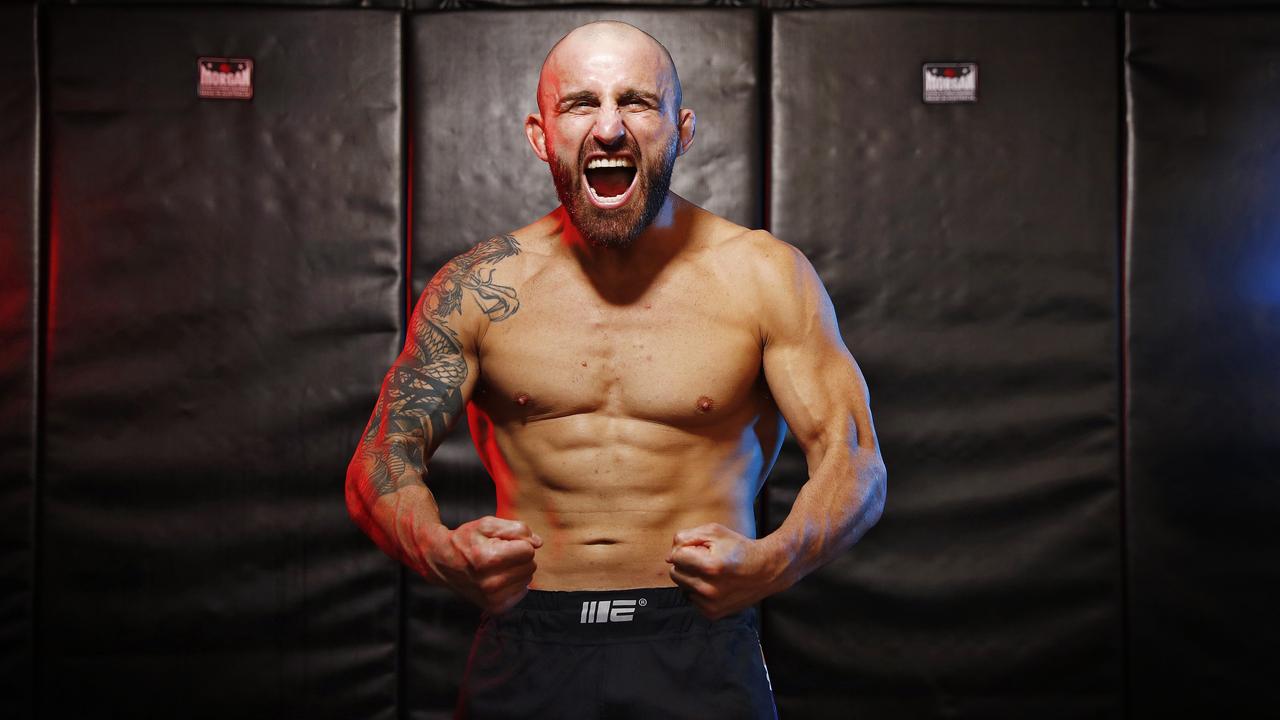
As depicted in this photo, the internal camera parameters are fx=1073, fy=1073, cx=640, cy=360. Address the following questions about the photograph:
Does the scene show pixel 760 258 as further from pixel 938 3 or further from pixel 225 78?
pixel 225 78

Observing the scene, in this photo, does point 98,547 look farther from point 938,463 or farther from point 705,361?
point 938,463

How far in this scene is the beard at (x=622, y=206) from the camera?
5.77 feet

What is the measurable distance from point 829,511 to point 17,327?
232 cm

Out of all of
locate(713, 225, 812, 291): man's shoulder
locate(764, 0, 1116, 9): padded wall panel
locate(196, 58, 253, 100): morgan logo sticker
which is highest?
locate(764, 0, 1116, 9): padded wall panel

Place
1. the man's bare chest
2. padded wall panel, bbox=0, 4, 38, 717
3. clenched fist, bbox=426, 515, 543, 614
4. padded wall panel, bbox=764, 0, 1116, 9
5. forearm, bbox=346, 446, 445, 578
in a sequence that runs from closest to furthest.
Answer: clenched fist, bbox=426, 515, 543, 614
forearm, bbox=346, 446, 445, 578
the man's bare chest
padded wall panel, bbox=0, 4, 38, 717
padded wall panel, bbox=764, 0, 1116, 9

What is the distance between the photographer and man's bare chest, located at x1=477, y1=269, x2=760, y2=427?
179 centimetres

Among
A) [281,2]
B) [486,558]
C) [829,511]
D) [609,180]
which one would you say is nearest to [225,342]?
[281,2]

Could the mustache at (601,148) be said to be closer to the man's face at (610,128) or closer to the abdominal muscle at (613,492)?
the man's face at (610,128)

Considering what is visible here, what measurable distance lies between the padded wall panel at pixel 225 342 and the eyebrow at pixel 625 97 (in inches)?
49.5

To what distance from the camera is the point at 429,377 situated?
5.80ft

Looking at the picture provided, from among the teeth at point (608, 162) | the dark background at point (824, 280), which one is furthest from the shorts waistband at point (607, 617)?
the dark background at point (824, 280)

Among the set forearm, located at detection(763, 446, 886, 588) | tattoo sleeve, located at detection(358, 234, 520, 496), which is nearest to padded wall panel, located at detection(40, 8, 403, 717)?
tattoo sleeve, located at detection(358, 234, 520, 496)

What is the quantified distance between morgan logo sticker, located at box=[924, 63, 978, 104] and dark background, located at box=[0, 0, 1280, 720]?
0.04 m

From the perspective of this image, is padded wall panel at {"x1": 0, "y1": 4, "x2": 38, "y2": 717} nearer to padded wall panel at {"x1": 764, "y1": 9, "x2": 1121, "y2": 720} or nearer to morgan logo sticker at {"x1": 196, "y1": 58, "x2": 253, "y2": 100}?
morgan logo sticker at {"x1": 196, "y1": 58, "x2": 253, "y2": 100}
